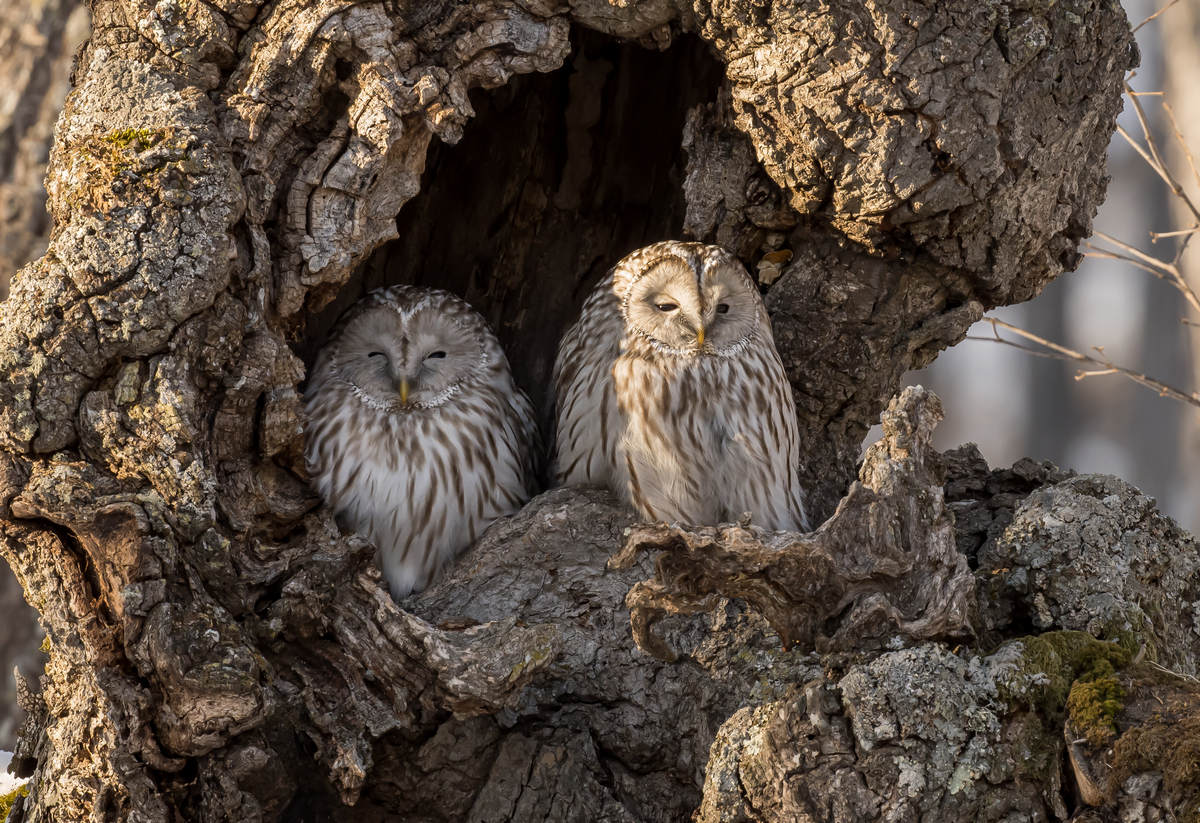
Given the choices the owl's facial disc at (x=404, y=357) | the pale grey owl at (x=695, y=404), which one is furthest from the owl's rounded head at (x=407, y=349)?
the pale grey owl at (x=695, y=404)

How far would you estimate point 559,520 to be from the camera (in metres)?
4.09

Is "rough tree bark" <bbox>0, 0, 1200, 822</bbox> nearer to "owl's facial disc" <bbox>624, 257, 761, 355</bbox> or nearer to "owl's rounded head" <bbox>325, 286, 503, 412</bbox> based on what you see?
"owl's facial disc" <bbox>624, 257, 761, 355</bbox>

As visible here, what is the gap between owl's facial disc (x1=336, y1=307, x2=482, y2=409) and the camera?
14.4ft

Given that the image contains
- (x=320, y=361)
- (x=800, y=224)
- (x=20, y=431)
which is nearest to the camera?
(x=20, y=431)

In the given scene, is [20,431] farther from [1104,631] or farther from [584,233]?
[1104,631]

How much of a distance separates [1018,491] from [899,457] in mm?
1105

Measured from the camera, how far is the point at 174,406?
3.39 m

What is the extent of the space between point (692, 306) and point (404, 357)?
Answer: 100 cm

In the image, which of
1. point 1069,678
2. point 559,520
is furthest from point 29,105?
point 1069,678

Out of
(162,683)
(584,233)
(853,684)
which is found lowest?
(162,683)

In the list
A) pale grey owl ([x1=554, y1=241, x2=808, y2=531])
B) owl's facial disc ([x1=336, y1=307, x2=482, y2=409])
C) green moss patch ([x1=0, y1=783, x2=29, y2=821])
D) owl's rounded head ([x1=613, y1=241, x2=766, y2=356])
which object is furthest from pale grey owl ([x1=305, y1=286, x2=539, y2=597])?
green moss patch ([x1=0, y1=783, x2=29, y2=821])

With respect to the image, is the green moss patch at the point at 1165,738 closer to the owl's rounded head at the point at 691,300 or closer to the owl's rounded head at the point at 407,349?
the owl's rounded head at the point at 691,300

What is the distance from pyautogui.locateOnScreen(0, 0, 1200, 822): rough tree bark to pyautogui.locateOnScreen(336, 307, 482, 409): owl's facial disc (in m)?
0.58

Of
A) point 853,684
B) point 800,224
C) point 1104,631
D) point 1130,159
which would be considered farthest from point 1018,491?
point 1130,159
